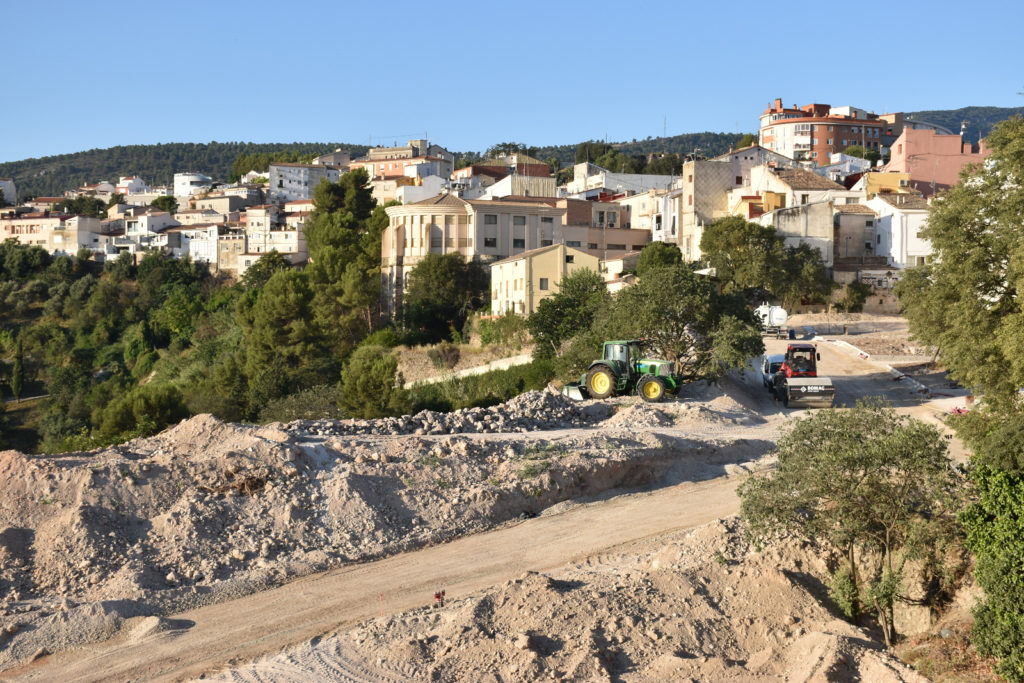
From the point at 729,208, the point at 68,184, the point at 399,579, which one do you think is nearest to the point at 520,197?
the point at 729,208

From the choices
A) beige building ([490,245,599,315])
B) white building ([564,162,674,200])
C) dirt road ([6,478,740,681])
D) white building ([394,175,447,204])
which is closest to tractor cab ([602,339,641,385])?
dirt road ([6,478,740,681])

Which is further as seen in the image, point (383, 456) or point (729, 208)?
point (729, 208)

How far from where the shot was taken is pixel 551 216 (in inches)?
2211

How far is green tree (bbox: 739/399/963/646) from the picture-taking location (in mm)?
14000

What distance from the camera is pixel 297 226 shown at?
8375 cm

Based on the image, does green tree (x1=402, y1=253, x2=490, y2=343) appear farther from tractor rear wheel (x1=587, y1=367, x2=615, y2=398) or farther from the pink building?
the pink building

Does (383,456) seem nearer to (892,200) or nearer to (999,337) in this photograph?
(999,337)

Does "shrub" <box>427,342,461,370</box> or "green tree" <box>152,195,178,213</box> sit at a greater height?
"green tree" <box>152,195,178,213</box>

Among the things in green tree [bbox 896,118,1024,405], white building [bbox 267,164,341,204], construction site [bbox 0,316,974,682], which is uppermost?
white building [bbox 267,164,341,204]

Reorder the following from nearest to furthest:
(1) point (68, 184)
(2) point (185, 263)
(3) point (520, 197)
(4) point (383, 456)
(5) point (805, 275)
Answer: (4) point (383, 456) < (5) point (805, 275) < (3) point (520, 197) < (2) point (185, 263) < (1) point (68, 184)

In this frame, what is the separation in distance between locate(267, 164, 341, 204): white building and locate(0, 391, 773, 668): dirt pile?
8786 cm

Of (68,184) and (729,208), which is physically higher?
(68,184)

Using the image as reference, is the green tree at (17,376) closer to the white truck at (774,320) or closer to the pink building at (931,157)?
the white truck at (774,320)

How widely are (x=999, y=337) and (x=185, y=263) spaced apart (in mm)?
70305
